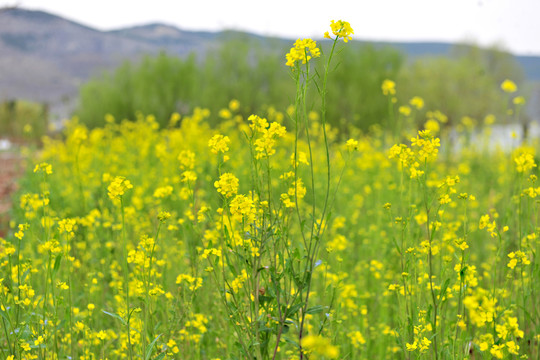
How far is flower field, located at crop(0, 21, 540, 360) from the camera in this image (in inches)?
67.9

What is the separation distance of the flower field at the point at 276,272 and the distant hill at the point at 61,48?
231 feet

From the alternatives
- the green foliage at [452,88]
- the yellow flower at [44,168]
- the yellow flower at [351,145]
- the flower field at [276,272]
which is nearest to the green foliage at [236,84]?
the green foliage at [452,88]

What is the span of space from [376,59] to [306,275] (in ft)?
62.0

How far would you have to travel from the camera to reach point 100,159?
22.5 feet

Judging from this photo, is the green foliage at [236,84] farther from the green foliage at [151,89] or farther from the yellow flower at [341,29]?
the yellow flower at [341,29]

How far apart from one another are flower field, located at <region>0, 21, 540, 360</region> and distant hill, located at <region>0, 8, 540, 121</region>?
2770 inches

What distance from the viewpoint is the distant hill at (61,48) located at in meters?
93.8

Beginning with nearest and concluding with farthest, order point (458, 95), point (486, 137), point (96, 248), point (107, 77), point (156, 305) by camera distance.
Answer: point (156, 305)
point (96, 248)
point (486, 137)
point (107, 77)
point (458, 95)

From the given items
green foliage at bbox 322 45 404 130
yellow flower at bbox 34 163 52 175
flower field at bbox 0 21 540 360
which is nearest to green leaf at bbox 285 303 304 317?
flower field at bbox 0 21 540 360

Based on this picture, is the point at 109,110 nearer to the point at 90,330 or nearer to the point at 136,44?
the point at 90,330

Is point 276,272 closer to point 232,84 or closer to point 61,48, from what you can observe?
point 232,84

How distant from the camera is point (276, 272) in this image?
178 cm

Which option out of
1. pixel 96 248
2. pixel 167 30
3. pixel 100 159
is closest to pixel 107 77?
pixel 100 159

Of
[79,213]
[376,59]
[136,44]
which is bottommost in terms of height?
[79,213]
